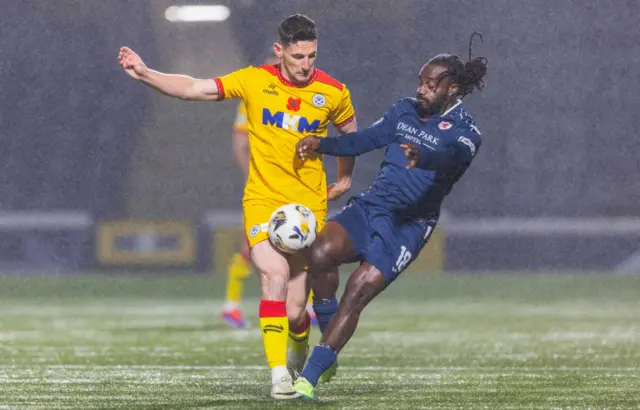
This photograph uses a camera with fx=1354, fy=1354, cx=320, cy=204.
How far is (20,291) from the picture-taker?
14727mm

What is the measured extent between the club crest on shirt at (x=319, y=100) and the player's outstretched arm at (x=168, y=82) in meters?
0.45

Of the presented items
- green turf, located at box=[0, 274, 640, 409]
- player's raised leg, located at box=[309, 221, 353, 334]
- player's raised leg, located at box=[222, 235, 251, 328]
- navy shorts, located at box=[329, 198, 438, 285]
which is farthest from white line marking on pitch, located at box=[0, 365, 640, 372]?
player's raised leg, located at box=[222, 235, 251, 328]

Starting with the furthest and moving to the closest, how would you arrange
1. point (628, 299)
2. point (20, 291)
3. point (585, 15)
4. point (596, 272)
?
point (585, 15), point (596, 272), point (20, 291), point (628, 299)

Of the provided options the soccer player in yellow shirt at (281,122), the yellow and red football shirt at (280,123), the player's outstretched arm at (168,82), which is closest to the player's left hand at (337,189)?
the soccer player in yellow shirt at (281,122)

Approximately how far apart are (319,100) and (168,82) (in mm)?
688

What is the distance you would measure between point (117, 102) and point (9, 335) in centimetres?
997

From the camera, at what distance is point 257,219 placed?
6.08 metres

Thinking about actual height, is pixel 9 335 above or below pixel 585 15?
below

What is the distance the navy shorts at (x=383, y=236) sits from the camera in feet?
19.5

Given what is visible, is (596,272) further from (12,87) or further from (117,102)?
(12,87)

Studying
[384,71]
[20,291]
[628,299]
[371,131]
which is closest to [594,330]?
[628,299]

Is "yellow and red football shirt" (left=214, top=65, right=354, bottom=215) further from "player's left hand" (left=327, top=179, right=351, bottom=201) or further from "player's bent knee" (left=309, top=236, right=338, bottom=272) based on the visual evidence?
"player's bent knee" (left=309, top=236, right=338, bottom=272)

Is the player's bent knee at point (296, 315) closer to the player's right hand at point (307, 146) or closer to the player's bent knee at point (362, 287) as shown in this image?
the player's bent knee at point (362, 287)

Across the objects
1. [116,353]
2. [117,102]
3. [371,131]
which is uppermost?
[117,102]
